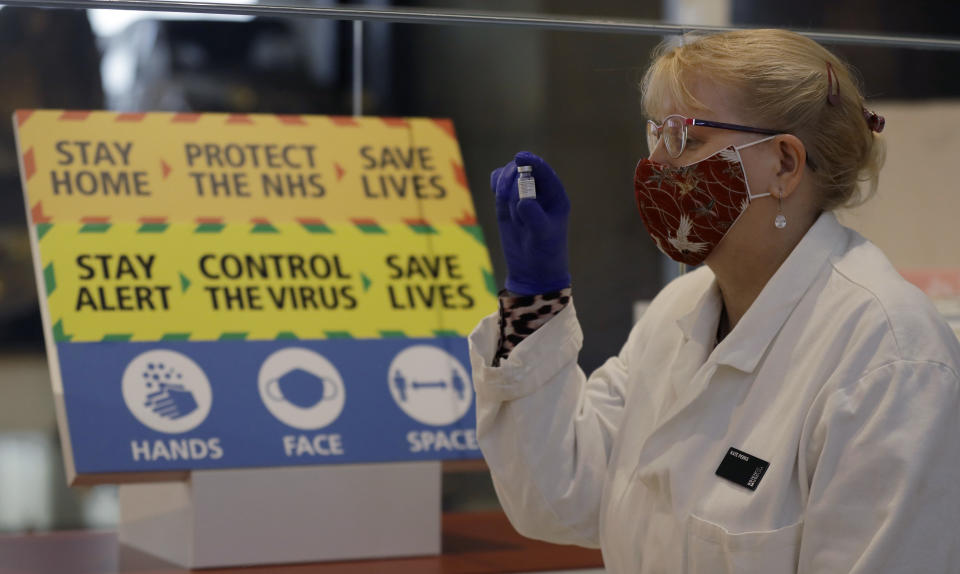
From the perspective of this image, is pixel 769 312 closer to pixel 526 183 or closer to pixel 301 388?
pixel 526 183

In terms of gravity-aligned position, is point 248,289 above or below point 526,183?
below

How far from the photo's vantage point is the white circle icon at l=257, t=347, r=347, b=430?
76.6 inches

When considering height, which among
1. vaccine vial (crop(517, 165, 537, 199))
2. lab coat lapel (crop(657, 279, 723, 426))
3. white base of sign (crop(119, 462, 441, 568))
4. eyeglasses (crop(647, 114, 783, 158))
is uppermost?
eyeglasses (crop(647, 114, 783, 158))

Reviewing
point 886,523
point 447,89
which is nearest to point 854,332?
point 886,523

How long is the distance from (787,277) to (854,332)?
127 mm

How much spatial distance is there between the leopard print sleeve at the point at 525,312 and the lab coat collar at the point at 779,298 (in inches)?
8.8

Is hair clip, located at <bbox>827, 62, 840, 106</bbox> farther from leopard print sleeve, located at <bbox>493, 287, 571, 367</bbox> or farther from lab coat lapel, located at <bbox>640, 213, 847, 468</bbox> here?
leopard print sleeve, located at <bbox>493, 287, 571, 367</bbox>

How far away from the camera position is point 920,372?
45.6 inches

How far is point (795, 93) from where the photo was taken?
1.30m

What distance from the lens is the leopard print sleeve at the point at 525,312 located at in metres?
1.42

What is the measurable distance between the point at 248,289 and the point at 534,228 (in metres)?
0.79

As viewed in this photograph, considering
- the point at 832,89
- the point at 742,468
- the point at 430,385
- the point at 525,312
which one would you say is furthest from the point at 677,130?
the point at 430,385

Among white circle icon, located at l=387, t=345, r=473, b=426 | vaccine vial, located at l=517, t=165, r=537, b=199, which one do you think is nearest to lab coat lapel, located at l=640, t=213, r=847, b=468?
vaccine vial, located at l=517, t=165, r=537, b=199

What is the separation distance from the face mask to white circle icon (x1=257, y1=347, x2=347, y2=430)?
2.57 feet
